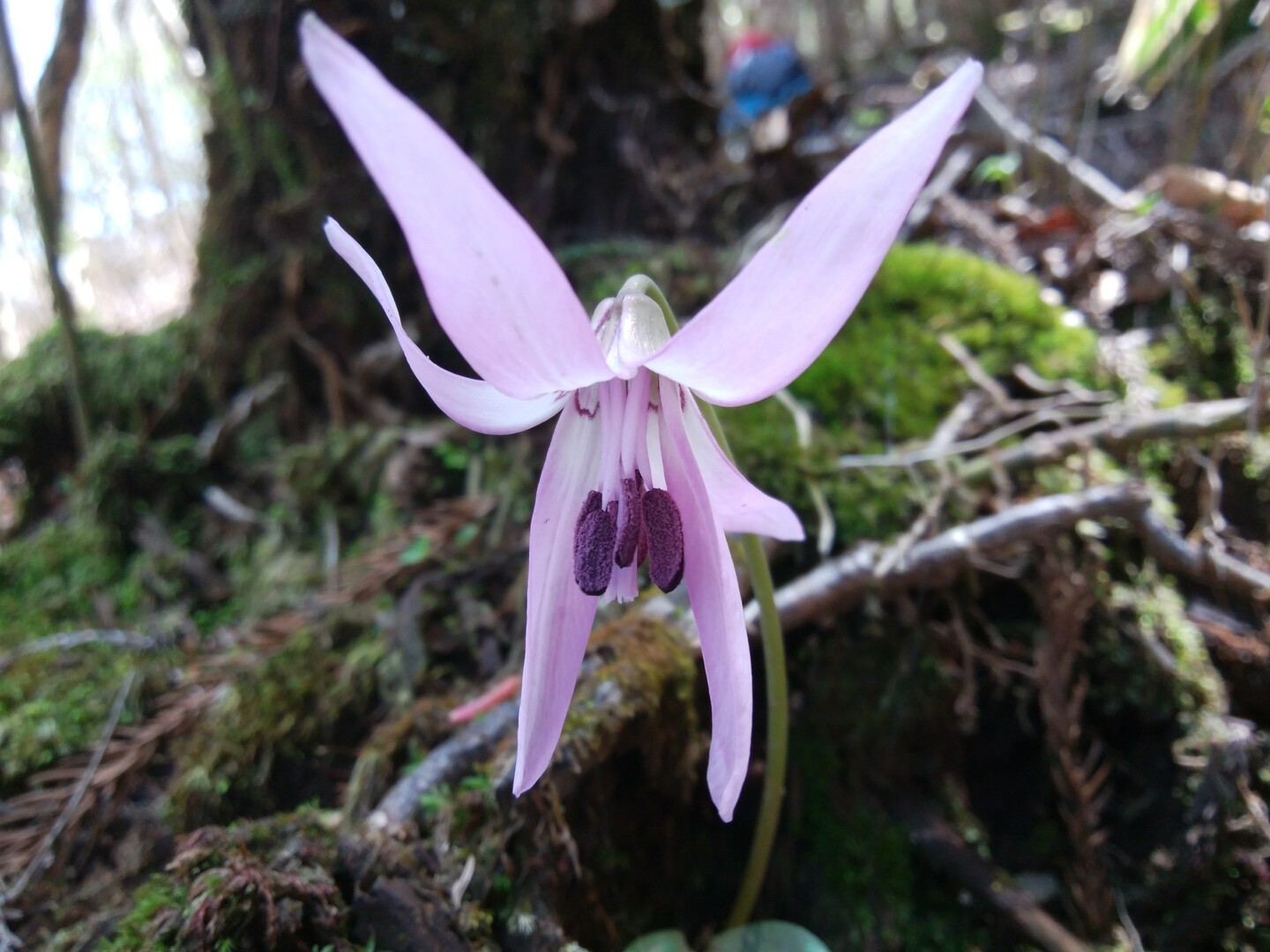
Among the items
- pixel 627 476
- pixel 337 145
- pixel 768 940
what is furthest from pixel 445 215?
pixel 337 145

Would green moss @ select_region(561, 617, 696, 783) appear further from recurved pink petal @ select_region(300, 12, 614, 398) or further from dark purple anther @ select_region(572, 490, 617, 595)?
recurved pink petal @ select_region(300, 12, 614, 398)

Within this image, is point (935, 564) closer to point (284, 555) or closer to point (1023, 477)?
point (1023, 477)

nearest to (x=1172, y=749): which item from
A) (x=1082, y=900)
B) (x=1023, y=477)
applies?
(x=1082, y=900)

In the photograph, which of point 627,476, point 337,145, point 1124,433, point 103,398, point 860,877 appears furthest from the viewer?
point 103,398

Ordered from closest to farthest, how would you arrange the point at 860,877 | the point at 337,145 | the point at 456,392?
the point at 456,392, the point at 860,877, the point at 337,145

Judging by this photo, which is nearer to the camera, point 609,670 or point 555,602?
point 555,602

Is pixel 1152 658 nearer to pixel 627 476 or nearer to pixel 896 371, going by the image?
pixel 896 371

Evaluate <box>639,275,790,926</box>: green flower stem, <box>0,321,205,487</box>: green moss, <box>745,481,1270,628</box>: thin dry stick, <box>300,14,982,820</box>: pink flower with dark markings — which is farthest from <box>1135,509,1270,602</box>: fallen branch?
<box>0,321,205,487</box>: green moss
